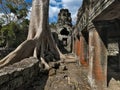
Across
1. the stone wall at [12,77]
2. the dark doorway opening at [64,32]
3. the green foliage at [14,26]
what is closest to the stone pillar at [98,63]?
the stone wall at [12,77]

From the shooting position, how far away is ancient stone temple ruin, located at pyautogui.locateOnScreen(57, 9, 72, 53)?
25797 mm

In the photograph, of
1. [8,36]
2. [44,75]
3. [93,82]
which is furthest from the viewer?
[8,36]

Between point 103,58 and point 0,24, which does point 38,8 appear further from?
point 0,24

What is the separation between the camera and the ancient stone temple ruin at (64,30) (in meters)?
25.8

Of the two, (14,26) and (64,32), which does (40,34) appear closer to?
(14,26)

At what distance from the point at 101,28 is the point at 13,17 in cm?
1871

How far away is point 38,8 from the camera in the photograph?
9.57 m

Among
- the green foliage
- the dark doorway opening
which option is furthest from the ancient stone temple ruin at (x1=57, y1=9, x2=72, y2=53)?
the green foliage

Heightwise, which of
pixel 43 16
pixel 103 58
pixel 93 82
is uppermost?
pixel 43 16

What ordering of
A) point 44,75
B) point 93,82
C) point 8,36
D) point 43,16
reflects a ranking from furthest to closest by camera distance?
point 8,36, point 43,16, point 44,75, point 93,82

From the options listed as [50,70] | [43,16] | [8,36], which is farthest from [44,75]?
[8,36]

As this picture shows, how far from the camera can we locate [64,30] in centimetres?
2858

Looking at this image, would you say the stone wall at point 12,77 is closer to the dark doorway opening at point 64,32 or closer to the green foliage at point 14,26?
the green foliage at point 14,26

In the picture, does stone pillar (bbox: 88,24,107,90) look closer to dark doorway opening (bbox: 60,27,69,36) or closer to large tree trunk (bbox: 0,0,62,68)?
large tree trunk (bbox: 0,0,62,68)
